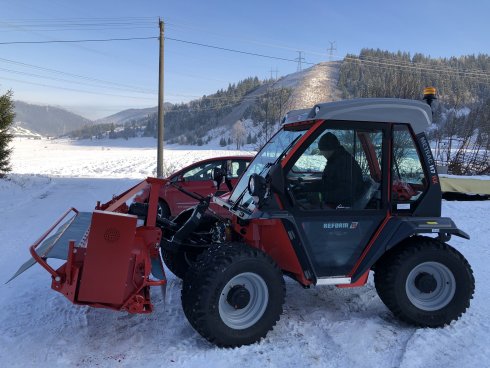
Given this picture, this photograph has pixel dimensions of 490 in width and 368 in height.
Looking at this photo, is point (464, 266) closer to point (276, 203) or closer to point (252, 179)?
A: point (276, 203)

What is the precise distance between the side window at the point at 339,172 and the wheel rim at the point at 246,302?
2.67 ft

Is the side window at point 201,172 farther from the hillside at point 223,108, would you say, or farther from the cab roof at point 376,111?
the hillside at point 223,108

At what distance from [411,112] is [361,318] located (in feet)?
6.67

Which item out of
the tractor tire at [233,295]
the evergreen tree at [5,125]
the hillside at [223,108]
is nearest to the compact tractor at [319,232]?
the tractor tire at [233,295]

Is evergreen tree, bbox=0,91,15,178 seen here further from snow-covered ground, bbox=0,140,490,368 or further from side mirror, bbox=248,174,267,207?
side mirror, bbox=248,174,267,207

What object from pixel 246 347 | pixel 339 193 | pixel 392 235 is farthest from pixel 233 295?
pixel 392 235

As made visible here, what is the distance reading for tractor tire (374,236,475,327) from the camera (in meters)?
4.18

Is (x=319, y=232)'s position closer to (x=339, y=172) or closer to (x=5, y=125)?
(x=339, y=172)

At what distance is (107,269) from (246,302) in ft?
3.82

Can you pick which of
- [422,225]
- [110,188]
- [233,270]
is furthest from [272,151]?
[110,188]

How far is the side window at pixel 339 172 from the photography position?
4062mm

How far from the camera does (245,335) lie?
3.72 m

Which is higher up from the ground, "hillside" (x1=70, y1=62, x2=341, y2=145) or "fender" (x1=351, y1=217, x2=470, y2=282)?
"hillside" (x1=70, y1=62, x2=341, y2=145)

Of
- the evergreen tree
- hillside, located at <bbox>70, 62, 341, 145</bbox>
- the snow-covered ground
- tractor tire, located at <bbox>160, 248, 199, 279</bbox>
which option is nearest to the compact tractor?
the snow-covered ground
